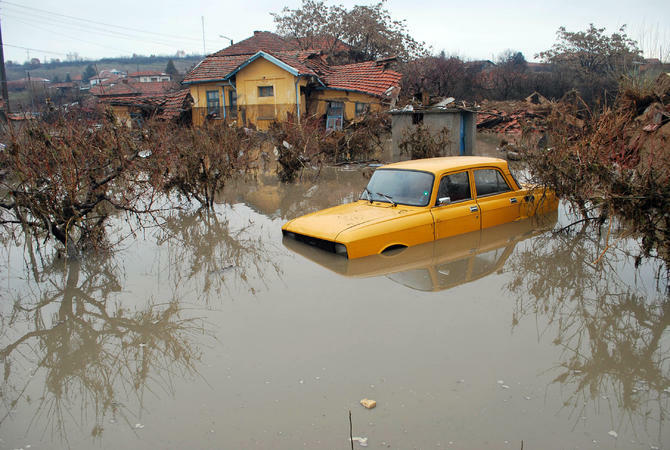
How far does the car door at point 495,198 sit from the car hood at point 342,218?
1.45m

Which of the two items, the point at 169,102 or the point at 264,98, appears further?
the point at 169,102

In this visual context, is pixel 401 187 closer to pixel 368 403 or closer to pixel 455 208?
pixel 455 208

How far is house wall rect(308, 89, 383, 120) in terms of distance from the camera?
23.9 m

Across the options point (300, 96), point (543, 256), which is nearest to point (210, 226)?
point (543, 256)

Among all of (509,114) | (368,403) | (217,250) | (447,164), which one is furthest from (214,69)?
(368,403)

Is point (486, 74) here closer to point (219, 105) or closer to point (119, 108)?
point (219, 105)

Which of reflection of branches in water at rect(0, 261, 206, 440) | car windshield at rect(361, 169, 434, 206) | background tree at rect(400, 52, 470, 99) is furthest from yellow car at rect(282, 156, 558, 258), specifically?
background tree at rect(400, 52, 470, 99)

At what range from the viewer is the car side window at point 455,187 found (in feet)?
23.6

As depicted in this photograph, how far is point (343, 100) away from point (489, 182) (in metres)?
18.8

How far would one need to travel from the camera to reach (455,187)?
24.2 ft

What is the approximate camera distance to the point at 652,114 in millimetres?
12484

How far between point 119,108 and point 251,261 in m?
26.1

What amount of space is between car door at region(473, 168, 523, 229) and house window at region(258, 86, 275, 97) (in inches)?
794

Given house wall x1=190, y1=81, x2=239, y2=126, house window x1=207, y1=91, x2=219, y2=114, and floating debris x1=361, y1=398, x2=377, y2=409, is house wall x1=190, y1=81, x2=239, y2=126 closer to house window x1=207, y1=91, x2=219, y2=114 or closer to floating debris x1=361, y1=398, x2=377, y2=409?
house window x1=207, y1=91, x2=219, y2=114
